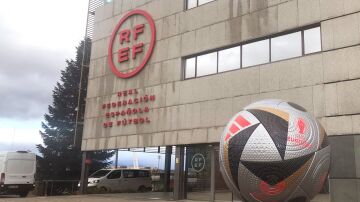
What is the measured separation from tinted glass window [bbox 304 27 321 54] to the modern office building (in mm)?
39

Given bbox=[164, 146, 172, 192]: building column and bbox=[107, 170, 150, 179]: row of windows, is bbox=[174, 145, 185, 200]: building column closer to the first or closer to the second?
bbox=[164, 146, 172, 192]: building column

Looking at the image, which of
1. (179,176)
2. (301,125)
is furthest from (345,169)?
(179,176)

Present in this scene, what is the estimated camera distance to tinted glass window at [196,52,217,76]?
782 inches

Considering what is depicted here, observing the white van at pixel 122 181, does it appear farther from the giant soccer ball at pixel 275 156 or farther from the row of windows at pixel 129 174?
the giant soccer ball at pixel 275 156

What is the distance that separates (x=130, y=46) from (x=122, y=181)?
30.1ft

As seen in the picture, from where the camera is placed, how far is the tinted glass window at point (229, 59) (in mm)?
18938

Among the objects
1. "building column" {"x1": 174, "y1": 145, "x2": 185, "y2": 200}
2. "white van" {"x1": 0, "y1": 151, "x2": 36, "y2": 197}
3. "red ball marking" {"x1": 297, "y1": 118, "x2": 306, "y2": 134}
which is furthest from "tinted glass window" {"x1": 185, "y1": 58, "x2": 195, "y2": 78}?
"red ball marking" {"x1": 297, "y1": 118, "x2": 306, "y2": 134}

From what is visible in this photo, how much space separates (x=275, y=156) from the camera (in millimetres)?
7652

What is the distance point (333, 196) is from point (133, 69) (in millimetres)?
12521

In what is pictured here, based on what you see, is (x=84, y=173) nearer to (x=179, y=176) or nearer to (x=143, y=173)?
(x=143, y=173)

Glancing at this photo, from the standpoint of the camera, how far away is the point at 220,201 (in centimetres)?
1878

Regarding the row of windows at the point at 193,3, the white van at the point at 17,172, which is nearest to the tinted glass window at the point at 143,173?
the white van at the point at 17,172

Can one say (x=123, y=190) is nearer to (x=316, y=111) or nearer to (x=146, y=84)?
(x=146, y=84)

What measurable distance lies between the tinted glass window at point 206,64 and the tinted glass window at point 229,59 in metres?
0.37
